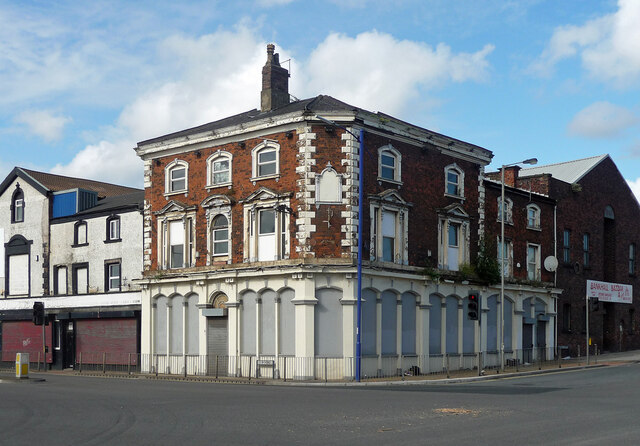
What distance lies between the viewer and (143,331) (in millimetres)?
40781

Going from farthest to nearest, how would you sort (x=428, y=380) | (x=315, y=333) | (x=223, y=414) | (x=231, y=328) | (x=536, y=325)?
(x=536, y=325) → (x=231, y=328) → (x=315, y=333) → (x=428, y=380) → (x=223, y=414)

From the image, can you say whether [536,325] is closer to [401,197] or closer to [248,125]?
[401,197]

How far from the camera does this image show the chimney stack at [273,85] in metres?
39.0

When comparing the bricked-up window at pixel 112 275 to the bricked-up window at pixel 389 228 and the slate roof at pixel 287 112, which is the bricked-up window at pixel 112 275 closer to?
the slate roof at pixel 287 112

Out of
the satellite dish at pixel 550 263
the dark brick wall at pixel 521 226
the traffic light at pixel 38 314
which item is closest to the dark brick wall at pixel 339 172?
the dark brick wall at pixel 521 226

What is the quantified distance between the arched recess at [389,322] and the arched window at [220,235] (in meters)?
7.52

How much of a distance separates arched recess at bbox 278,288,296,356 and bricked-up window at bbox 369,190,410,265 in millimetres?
3960

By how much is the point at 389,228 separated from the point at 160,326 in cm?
1230

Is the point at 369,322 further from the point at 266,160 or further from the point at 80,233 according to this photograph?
the point at 80,233

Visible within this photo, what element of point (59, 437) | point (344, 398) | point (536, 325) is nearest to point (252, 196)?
point (344, 398)

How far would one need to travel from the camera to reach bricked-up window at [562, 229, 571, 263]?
4866 centimetres

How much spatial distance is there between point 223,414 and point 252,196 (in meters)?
19.4

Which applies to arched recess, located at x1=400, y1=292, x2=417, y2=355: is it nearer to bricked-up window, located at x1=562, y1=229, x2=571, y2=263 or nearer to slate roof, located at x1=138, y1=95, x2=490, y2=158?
A: slate roof, located at x1=138, y1=95, x2=490, y2=158

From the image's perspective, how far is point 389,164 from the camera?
37062 millimetres
